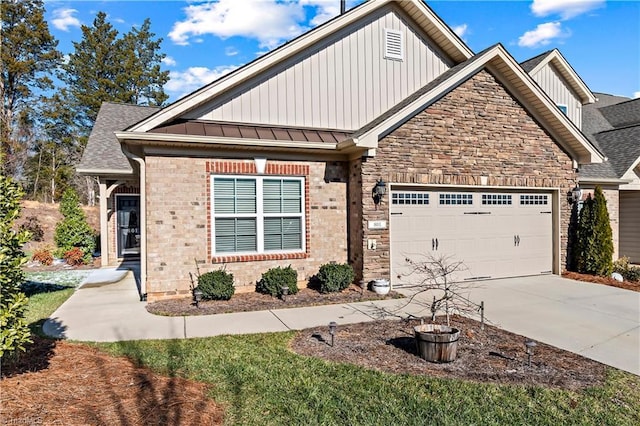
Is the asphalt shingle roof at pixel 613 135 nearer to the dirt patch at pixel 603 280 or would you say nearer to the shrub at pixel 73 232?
the dirt patch at pixel 603 280

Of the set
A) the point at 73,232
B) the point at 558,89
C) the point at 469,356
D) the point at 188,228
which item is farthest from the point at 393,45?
the point at 73,232

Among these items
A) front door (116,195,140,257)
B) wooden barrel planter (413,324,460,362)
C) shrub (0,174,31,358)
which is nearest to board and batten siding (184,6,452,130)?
shrub (0,174,31,358)

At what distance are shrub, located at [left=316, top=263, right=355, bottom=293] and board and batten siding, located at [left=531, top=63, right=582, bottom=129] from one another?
10.6m

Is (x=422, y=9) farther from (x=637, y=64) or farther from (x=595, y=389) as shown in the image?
(x=595, y=389)

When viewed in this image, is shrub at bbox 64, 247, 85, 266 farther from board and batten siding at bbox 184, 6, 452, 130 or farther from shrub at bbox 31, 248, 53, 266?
board and batten siding at bbox 184, 6, 452, 130

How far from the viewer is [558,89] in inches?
584

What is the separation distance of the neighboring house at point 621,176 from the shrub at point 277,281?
32.6ft

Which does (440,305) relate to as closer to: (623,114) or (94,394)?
(94,394)

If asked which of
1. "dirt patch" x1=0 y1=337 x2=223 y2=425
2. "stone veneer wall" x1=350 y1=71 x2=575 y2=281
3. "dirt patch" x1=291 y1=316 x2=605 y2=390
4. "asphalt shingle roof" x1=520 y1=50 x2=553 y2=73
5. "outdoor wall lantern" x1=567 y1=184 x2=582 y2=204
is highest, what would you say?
"asphalt shingle roof" x1=520 y1=50 x2=553 y2=73

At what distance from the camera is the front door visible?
49.7ft

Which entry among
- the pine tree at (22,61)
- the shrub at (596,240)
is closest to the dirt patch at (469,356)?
the shrub at (596,240)

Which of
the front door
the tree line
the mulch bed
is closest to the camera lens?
the mulch bed

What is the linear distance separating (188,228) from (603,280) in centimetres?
1072

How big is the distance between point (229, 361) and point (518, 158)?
9.56m
